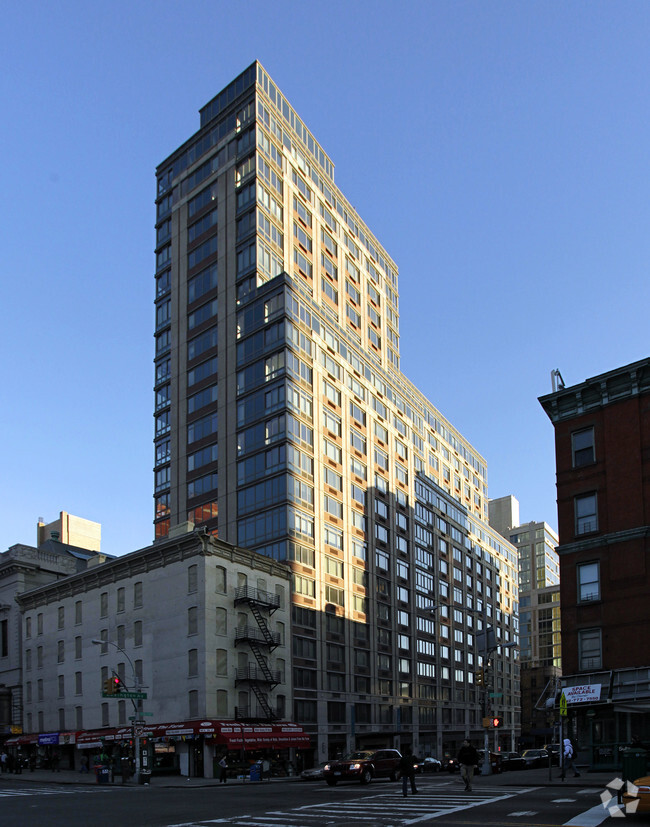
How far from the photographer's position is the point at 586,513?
4469 cm

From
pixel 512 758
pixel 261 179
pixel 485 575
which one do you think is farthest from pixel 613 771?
pixel 485 575

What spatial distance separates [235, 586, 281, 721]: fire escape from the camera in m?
59.2

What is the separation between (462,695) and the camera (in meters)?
106

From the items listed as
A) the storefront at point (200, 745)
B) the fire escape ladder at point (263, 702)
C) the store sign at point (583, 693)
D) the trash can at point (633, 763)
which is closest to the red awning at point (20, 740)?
the storefront at point (200, 745)

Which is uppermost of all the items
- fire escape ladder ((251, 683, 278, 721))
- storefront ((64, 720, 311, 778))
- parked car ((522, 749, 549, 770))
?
fire escape ladder ((251, 683, 278, 721))

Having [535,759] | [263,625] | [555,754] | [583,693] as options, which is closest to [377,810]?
[583,693]

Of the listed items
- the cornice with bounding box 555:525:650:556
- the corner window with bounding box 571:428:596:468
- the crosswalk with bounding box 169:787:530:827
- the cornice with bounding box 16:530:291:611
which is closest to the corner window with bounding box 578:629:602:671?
the cornice with bounding box 555:525:650:556

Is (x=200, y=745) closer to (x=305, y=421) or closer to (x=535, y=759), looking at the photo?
(x=535, y=759)

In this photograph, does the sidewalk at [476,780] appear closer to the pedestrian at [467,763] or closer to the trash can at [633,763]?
the pedestrian at [467,763]

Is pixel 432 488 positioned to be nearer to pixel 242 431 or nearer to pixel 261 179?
pixel 242 431

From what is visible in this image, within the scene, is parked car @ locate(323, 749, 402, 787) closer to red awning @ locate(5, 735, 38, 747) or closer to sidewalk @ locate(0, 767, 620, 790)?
sidewalk @ locate(0, 767, 620, 790)

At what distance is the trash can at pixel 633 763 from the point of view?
927 inches

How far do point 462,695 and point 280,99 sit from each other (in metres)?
72.8

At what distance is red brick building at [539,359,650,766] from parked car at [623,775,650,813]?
68.3ft
